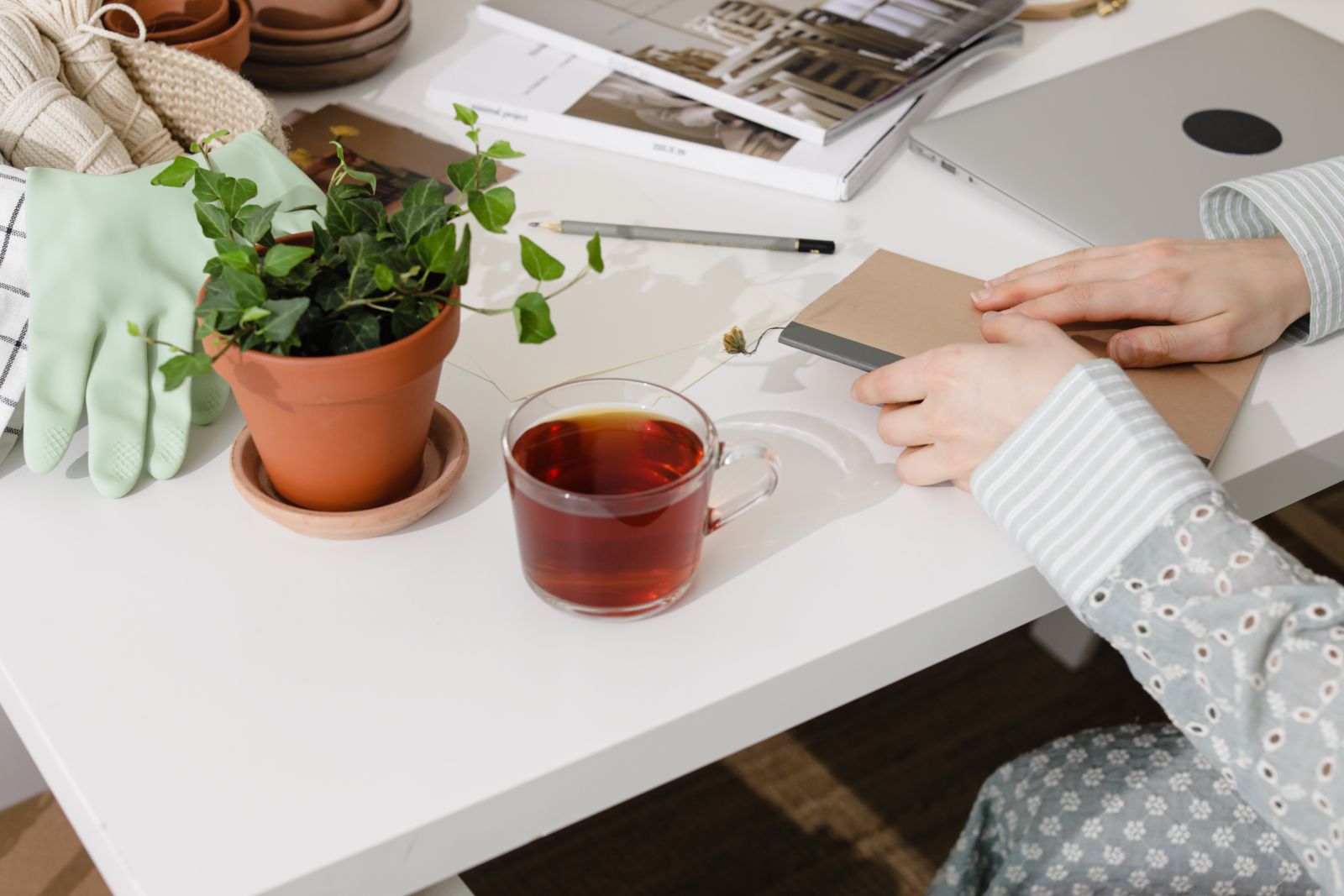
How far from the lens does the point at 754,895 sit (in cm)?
134

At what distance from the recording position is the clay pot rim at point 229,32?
93 centimetres

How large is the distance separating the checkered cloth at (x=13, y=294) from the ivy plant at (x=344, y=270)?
0.38 feet

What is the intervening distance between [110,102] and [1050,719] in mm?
1289

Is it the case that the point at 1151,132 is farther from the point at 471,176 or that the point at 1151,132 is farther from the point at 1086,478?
the point at 471,176

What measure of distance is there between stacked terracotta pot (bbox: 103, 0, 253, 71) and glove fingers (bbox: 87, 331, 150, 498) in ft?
1.05

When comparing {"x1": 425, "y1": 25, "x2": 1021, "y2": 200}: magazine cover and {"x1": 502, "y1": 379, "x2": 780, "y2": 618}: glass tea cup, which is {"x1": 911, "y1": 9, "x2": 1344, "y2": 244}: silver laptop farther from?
{"x1": 502, "y1": 379, "x2": 780, "y2": 618}: glass tea cup

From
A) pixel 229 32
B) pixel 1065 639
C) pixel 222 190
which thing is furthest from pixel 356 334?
pixel 1065 639

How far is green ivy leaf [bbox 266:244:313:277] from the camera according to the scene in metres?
0.60

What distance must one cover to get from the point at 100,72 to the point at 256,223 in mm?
A: 327

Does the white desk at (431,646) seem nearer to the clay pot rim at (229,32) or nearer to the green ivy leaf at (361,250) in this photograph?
the green ivy leaf at (361,250)

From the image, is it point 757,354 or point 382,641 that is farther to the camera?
point 757,354

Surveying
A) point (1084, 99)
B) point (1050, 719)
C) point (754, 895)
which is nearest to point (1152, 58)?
point (1084, 99)

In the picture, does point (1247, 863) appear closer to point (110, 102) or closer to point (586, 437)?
point (586, 437)

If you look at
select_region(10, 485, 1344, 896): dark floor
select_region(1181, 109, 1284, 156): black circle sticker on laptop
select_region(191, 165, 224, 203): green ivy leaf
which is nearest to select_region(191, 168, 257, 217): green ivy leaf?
select_region(191, 165, 224, 203): green ivy leaf
